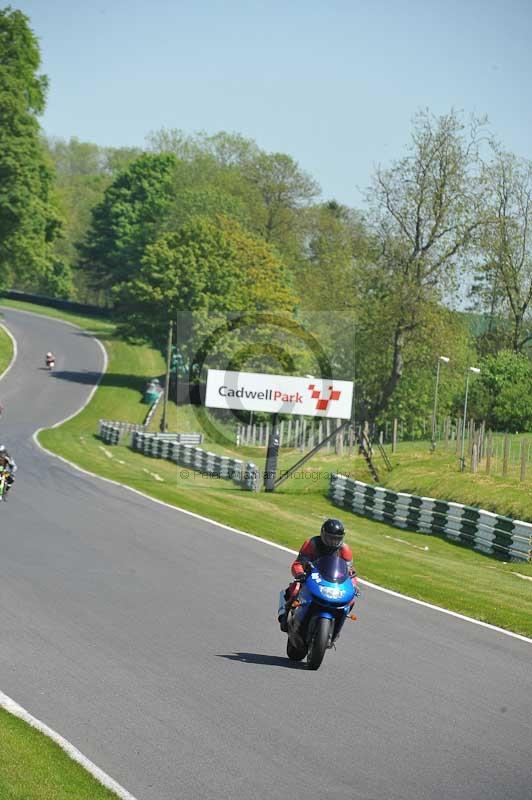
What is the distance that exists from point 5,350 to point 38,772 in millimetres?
80917

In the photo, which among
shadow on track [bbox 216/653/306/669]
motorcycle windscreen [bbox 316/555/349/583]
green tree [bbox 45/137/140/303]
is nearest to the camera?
motorcycle windscreen [bbox 316/555/349/583]

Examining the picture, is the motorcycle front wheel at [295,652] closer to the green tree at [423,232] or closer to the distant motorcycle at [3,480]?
the distant motorcycle at [3,480]

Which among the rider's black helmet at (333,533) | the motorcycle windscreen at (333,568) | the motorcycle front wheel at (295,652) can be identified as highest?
the rider's black helmet at (333,533)

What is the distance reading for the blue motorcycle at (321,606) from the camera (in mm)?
11625

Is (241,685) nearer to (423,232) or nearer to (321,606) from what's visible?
(321,606)

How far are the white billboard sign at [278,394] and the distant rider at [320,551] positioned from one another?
893 inches

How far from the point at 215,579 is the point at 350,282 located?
148ft

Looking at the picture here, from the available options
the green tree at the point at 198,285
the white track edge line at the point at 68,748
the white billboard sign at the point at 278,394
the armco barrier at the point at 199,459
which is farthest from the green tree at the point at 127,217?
the white track edge line at the point at 68,748

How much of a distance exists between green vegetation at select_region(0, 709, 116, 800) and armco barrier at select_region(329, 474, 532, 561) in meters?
18.5

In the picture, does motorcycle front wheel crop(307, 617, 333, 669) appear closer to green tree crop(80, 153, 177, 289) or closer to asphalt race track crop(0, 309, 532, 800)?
asphalt race track crop(0, 309, 532, 800)

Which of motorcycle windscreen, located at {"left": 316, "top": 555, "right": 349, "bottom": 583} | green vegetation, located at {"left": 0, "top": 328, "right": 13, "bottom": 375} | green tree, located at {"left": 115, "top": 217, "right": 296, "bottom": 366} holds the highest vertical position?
green tree, located at {"left": 115, "top": 217, "right": 296, "bottom": 366}

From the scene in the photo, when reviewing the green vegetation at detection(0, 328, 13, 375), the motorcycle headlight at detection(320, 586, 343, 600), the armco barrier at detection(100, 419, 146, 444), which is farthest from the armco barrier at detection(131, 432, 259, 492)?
the green vegetation at detection(0, 328, 13, 375)

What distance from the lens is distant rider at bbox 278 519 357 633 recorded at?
11.9m

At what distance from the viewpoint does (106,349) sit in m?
97.9
